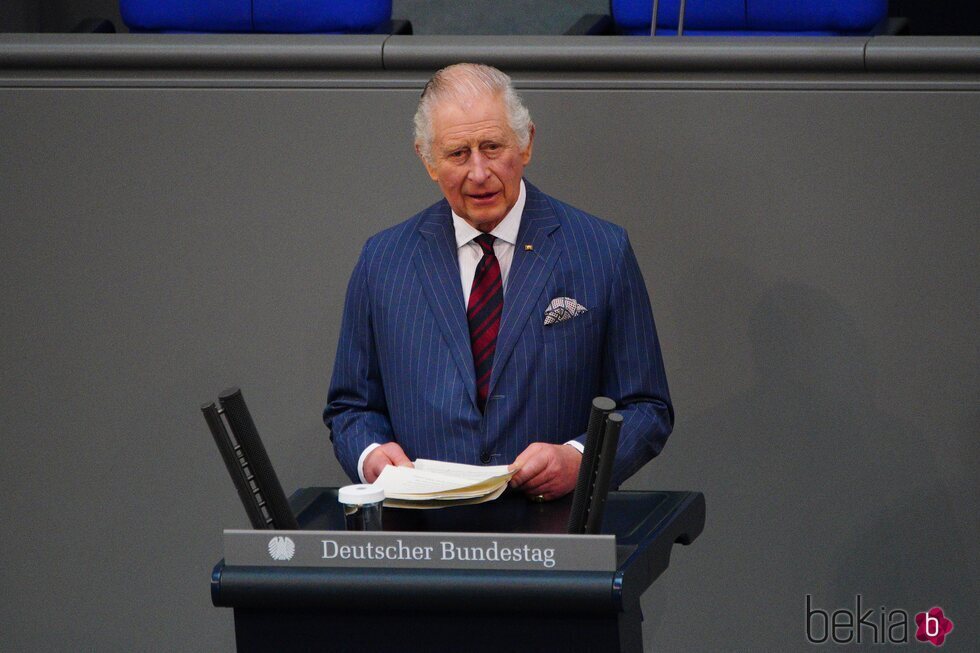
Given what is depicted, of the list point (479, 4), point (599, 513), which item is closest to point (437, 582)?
point (599, 513)

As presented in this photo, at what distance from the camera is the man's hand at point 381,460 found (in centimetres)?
231

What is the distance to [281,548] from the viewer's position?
1924 millimetres

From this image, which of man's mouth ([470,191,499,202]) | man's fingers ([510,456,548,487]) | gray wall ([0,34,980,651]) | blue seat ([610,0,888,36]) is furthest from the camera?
blue seat ([610,0,888,36])

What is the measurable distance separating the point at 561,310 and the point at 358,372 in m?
0.38

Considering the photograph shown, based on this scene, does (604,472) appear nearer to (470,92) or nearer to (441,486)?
(441,486)

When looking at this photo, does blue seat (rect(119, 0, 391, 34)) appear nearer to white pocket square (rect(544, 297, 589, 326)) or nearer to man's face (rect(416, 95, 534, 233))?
man's face (rect(416, 95, 534, 233))

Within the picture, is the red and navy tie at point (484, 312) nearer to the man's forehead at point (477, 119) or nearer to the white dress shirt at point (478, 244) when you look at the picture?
the white dress shirt at point (478, 244)

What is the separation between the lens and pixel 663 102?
10.6 feet

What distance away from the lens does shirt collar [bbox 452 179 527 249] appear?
251cm

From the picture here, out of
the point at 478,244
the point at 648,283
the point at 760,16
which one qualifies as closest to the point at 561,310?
the point at 478,244

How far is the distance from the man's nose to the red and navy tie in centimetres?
15

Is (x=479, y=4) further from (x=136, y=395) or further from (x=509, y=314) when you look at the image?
(x=509, y=314)

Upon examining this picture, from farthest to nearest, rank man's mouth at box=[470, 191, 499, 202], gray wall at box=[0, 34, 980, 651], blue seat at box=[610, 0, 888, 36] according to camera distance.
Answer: blue seat at box=[610, 0, 888, 36] < gray wall at box=[0, 34, 980, 651] < man's mouth at box=[470, 191, 499, 202]

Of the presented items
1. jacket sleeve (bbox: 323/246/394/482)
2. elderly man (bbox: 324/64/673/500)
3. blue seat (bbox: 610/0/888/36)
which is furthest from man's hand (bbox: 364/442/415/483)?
blue seat (bbox: 610/0/888/36)
